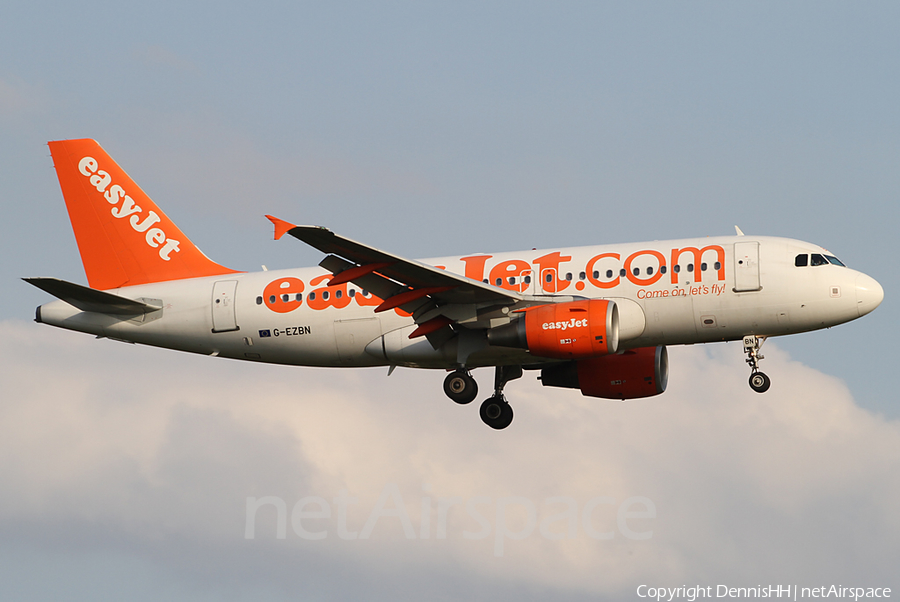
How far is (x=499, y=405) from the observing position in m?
35.6

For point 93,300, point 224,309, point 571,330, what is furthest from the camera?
point 224,309

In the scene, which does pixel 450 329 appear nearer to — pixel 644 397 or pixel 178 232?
pixel 644 397

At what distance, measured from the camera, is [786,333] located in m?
31.3

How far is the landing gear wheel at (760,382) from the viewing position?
31438 millimetres

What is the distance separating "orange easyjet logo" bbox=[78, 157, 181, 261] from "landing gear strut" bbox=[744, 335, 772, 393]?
18425 millimetres

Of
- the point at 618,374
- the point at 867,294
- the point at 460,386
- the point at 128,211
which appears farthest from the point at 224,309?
the point at 867,294

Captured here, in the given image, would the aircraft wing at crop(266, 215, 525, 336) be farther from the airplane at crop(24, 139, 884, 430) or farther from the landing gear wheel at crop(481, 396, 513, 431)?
the landing gear wheel at crop(481, 396, 513, 431)

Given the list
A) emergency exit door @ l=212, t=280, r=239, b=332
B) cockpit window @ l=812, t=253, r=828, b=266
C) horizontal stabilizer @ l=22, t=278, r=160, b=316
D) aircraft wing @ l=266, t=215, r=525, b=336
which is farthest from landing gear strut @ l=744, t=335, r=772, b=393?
horizontal stabilizer @ l=22, t=278, r=160, b=316

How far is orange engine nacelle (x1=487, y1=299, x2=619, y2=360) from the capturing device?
1175 inches

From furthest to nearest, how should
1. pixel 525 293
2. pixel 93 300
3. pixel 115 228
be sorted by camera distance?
pixel 115 228, pixel 93 300, pixel 525 293

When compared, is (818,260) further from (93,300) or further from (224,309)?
(93,300)

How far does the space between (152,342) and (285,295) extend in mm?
4728

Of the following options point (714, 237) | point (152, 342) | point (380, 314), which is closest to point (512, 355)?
point (380, 314)

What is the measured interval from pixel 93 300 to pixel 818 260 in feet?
70.5
